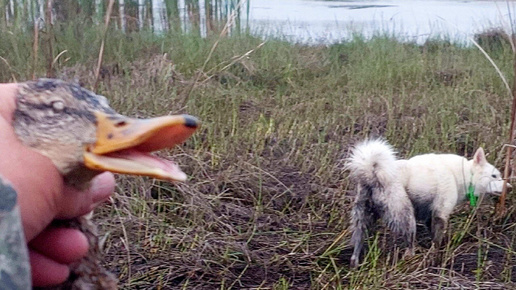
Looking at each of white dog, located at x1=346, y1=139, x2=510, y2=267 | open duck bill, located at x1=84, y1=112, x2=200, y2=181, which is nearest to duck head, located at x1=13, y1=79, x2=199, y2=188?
open duck bill, located at x1=84, y1=112, x2=200, y2=181

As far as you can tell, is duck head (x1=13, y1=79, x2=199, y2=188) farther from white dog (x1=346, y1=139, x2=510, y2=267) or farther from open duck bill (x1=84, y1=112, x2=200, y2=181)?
white dog (x1=346, y1=139, x2=510, y2=267)

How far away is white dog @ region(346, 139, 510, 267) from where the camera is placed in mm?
2826

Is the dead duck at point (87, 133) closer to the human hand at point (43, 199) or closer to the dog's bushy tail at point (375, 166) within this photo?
the human hand at point (43, 199)

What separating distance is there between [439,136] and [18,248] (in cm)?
316

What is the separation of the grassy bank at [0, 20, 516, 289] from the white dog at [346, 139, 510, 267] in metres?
0.09

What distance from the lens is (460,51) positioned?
6.44 meters

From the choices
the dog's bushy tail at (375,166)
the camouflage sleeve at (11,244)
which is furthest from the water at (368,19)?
the camouflage sleeve at (11,244)

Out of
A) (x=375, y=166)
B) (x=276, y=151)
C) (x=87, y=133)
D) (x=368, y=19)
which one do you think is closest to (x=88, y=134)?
(x=87, y=133)

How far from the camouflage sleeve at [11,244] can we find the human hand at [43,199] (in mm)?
86

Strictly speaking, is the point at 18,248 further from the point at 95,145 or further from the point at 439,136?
the point at 439,136

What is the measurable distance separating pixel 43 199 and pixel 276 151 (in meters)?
2.64

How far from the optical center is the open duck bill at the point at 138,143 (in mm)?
967

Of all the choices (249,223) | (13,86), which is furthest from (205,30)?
(13,86)

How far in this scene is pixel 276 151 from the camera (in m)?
3.61
